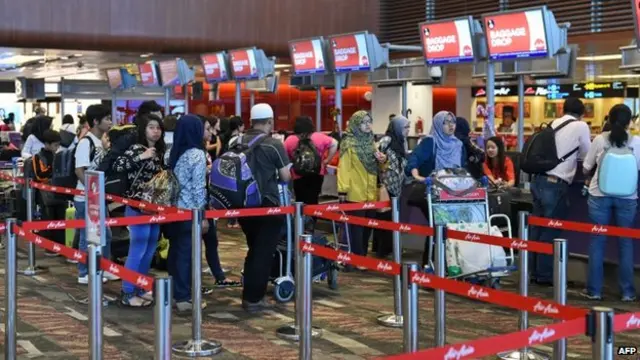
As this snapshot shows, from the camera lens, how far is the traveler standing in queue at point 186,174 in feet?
20.4

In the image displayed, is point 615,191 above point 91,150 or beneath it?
beneath

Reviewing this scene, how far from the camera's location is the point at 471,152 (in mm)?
7957

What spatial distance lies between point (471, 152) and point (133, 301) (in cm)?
313

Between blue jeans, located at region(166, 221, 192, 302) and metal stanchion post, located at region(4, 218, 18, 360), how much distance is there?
60.3 inches

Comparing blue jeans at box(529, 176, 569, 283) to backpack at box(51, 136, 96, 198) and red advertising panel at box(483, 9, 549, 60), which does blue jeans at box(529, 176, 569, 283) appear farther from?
backpack at box(51, 136, 96, 198)

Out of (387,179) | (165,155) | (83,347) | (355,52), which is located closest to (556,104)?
(355,52)

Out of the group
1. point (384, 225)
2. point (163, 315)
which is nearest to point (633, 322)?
point (163, 315)

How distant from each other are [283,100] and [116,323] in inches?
864

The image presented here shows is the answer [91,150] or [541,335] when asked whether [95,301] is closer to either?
[541,335]

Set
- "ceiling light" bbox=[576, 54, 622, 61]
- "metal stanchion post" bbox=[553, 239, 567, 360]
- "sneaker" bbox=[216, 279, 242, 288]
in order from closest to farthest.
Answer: "metal stanchion post" bbox=[553, 239, 567, 360] → "sneaker" bbox=[216, 279, 242, 288] → "ceiling light" bbox=[576, 54, 622, 61]

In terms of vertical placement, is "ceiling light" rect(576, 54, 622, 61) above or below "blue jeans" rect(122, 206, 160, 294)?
above

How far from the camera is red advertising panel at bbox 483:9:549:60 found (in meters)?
9.57

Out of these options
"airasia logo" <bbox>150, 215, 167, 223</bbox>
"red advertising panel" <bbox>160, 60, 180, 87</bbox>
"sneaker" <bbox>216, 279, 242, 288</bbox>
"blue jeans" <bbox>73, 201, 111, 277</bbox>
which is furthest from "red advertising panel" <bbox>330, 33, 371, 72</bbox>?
"airasia logo" <bbox>150, 215, 167, 223</bbox>

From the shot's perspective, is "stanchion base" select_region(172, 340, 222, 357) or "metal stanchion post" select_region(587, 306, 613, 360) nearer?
"metal stanchion post" select_region(587, 306, 613, 360)
